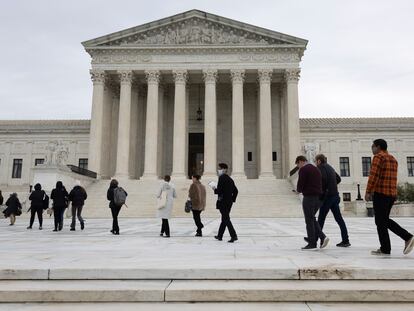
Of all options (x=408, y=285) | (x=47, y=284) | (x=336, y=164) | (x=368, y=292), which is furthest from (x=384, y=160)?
(x=336, y=164)

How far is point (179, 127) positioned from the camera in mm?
38938

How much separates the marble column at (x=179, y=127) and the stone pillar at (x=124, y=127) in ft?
16.2

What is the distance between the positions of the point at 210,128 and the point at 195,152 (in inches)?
367

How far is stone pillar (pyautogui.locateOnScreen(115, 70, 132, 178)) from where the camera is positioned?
39.0 m

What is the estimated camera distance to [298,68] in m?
39.5

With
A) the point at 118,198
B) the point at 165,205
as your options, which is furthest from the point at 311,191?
the point at 118,198

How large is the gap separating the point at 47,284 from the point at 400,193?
1737 inches

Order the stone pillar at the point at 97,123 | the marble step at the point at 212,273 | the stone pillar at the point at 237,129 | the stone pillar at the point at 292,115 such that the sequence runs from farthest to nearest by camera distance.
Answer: the stone pillar at the point at 97,123 → the stone pillar at the point at 292,115 → the stone pillar at the point at 237,129 → the marble step at the point at 212,273

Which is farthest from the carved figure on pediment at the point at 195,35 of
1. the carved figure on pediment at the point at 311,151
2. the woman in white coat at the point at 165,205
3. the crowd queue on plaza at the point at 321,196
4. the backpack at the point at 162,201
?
the backpack at the point at 162,201

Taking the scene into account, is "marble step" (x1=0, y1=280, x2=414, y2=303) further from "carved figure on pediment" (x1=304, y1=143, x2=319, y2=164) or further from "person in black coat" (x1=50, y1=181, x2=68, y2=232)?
"carved figure on pediment" (x1=304, y1=143, x2=319, y2=164)

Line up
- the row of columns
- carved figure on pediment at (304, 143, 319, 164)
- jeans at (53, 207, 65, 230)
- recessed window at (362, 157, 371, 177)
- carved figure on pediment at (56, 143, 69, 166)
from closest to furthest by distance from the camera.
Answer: jeans at (53, 207, 65, 230) → carved figure on pediment at (304, 143, 319, 164) → carved figure on pediment at (56, 143, 69, 166) → the row of columns → recessed window at (362, 157, 371, 177)

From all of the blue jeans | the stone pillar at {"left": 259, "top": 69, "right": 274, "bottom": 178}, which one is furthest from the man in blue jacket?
the stone pillar at {"left": 259, "top": 69, "right": 274, "bottom": 178}

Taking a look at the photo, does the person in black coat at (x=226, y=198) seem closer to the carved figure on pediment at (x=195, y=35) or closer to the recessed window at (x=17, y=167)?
the carved figure on pediment at (x=195, y=35)

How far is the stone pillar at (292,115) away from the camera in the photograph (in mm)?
38781
